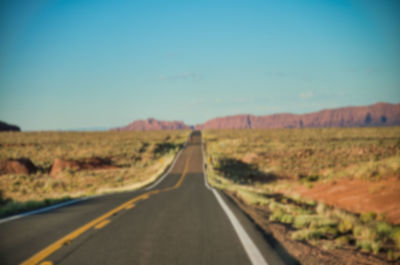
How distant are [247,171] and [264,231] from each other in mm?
31306

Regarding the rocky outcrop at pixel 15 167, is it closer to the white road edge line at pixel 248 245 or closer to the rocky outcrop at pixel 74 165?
the rocky outcrop at pixel 74 165

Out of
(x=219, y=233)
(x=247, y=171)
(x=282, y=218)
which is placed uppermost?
(x=219, y=233)

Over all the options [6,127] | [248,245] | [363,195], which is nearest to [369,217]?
[363,195]

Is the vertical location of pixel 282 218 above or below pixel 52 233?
below

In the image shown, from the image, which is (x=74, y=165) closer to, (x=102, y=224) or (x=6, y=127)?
(x=102, y=224)

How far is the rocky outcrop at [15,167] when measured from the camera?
109ft

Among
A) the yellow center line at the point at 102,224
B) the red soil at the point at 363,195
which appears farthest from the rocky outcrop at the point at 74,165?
the yellow center line at the point at 102,224

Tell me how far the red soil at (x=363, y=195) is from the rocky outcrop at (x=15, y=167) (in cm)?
3275

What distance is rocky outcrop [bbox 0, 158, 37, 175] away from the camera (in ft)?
109

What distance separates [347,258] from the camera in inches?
175

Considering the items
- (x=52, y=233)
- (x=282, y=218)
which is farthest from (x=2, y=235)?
(x=282, y=218)

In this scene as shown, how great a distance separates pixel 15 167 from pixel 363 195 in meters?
36.9

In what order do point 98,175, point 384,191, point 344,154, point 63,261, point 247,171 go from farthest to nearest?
point 344,154, point 247,171, point 98,175, point 384,191, point 63,261

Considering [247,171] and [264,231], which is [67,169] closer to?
[247,171]
